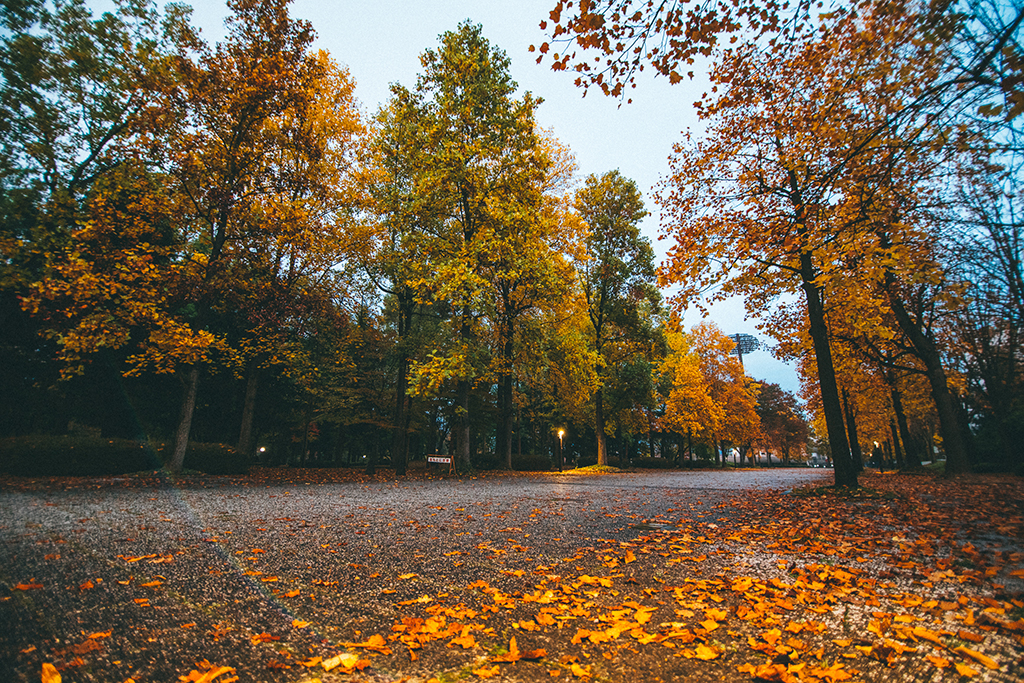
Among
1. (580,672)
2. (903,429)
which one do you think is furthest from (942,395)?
(580,672)

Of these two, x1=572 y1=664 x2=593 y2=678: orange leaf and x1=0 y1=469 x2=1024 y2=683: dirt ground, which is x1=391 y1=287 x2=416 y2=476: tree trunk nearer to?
x1=0 y1=469 x2=1024 y2=683: dirt ground

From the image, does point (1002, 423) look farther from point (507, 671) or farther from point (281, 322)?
point (281, 322)

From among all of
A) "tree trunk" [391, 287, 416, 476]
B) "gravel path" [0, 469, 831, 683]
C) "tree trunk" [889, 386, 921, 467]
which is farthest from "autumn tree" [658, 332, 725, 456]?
"gravel path" [0, 469, 831, 683]

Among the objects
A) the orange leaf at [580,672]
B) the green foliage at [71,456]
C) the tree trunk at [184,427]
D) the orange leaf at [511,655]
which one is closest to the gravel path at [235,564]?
the orange leaf at [511,655]

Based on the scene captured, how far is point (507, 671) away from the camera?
2164mm

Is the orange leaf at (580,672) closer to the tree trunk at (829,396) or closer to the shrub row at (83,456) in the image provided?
the tree trunk at (829,396)

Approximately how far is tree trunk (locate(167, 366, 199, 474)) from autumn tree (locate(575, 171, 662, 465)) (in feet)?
54.8

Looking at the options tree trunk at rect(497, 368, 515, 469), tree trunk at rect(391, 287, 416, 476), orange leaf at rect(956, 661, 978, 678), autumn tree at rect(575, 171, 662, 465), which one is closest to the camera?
orange leaf at rect(956, 661, 978, 678)

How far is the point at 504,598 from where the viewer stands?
120 inches

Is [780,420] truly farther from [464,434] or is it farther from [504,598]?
[504,598]

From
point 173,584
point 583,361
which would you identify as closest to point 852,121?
point 173,584

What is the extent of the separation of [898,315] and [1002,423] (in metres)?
6.73

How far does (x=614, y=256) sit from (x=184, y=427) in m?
19.3

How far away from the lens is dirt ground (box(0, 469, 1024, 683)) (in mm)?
2148
